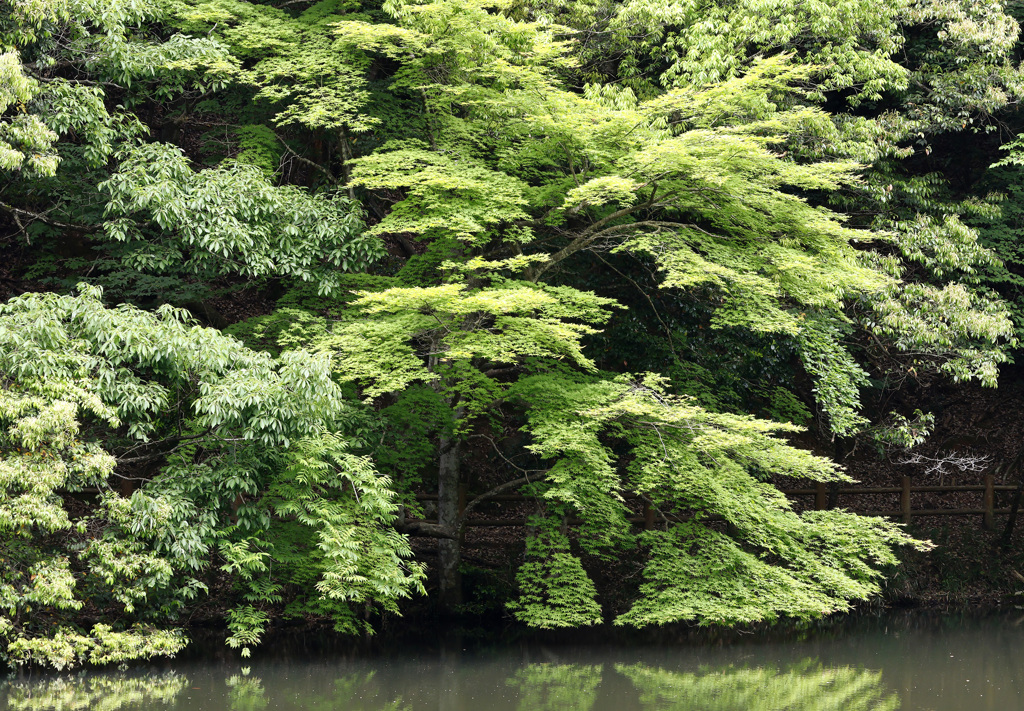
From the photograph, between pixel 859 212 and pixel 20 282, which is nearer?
pixel 859 212

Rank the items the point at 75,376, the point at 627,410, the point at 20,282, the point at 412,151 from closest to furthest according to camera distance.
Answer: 1. the point at 75,376
2. the point at 627,410
3. the point at 412,151
4. the point at 20,282

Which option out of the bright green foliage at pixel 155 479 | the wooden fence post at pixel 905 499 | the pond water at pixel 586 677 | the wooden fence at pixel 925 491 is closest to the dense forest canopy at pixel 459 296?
the bright green foliage at pixel 155 479

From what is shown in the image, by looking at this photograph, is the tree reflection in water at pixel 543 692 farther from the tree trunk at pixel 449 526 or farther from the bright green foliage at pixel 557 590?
the tree trunk at pixel 449 526

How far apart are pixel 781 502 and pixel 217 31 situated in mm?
8277

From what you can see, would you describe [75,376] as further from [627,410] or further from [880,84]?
[880,84]

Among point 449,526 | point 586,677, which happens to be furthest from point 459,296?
point 586,677

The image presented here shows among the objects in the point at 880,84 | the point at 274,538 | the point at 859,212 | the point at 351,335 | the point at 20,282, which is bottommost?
the point at 274,538

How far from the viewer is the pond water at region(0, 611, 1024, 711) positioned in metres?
8.56

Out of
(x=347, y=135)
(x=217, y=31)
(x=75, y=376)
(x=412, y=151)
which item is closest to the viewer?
(x=75, y=376)

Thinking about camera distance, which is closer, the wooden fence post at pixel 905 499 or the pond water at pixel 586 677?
the pond water at pixel 586 677

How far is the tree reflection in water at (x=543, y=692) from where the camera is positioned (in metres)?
8.39

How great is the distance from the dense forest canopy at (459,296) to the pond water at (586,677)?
566 mm

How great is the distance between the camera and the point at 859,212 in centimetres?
1302

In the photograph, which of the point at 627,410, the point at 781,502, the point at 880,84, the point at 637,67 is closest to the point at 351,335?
the point at 627,410
